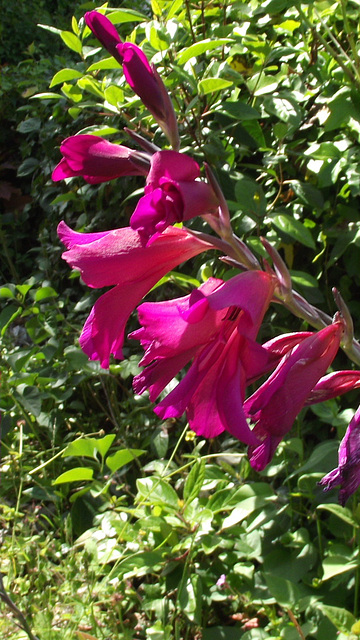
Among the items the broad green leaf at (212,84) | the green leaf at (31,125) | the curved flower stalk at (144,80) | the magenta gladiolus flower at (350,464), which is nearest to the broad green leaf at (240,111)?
the broad green leaf at (212,84)

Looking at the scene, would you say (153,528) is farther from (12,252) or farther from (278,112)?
(12,252)

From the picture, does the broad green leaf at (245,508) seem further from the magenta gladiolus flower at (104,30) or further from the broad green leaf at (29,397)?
the magenta gladiolus flower at (104,30)

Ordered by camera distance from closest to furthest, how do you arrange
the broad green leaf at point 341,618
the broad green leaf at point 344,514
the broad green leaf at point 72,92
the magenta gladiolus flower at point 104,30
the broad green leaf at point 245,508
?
1. the magenta gladiolus flower at point 104,30
2. the broad green leaf at point 341,618
3. the broad green leaf at point 344,514
4. the broad green leaf at point 245,508
5. the broad green leaf at point 72,92

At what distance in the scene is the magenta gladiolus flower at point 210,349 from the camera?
48 cm

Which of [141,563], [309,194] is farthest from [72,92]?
[141,563]

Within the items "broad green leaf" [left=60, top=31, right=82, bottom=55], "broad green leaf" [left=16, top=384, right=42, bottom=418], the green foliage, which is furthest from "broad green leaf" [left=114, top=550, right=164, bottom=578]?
"broad green leaf" [left=60, top=31, right=82, bottom=55]

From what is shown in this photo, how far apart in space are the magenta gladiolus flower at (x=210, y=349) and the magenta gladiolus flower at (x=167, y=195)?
66 millimetres

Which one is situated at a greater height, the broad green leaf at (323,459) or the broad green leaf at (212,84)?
the broad green leaf at (212,84)

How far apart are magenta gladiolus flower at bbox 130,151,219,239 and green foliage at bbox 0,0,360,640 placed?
0.79m

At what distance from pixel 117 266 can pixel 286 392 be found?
0.55 ft

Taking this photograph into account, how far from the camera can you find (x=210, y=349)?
1.67 ft

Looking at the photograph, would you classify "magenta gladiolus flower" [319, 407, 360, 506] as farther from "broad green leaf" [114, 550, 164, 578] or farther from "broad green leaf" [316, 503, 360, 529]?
"broad green leaf" [114, 550, 164, 578]

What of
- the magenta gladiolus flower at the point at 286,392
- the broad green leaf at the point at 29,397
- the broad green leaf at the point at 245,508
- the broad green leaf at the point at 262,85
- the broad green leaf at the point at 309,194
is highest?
the magenta gladiolus flower at the point at 286,392

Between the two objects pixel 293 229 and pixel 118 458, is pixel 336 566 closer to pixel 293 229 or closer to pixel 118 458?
pixel 118 458
